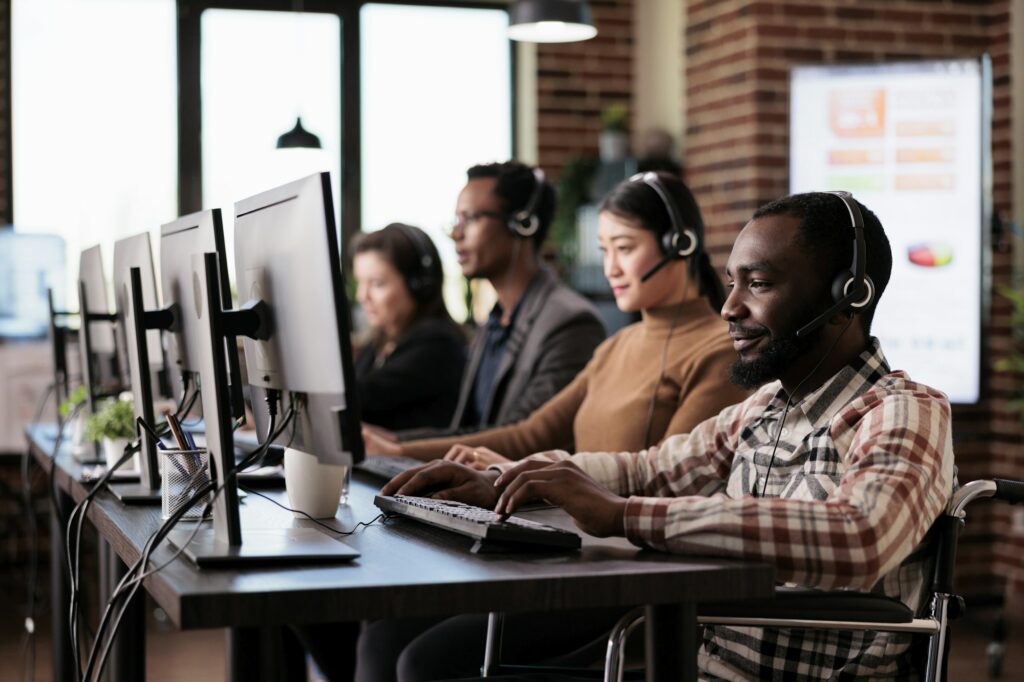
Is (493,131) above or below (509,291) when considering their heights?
above

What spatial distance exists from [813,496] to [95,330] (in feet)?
6.95

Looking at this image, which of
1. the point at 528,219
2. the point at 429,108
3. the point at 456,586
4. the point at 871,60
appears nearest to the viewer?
the point at 456,586

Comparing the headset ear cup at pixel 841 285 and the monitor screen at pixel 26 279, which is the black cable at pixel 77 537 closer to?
the headset ear cup at pixel 841 285

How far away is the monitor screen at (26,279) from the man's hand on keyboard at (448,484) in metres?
3.71

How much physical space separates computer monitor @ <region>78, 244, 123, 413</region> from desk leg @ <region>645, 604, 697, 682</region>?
1.62 meters

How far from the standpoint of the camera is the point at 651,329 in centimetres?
262

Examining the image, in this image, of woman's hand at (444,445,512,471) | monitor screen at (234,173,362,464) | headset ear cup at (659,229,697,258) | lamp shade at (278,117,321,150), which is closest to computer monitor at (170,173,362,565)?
monitor screen at (234,173,362,464)

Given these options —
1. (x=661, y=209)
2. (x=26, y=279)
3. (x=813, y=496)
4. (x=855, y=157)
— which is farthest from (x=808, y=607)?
(x=26, y=279)

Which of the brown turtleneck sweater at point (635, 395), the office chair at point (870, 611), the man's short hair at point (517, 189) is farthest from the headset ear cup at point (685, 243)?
the office chair at point (870, 611)

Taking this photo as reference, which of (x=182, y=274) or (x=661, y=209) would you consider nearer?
(x=182, y=274)

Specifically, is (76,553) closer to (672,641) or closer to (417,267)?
(672,641)

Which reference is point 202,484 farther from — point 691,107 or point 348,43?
point 348,43

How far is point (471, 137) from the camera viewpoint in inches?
232

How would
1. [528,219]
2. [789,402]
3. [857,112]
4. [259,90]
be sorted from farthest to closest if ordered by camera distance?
[259,90] → [857,112] → [528,219] → [789,402]
